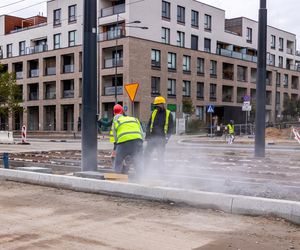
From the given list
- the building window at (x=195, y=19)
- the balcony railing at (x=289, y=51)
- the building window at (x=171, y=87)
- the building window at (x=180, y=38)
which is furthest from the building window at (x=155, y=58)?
the balcony railing at (x=289, y=51)

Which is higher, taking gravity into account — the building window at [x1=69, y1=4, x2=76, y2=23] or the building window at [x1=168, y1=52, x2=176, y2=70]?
the building window at [x1=69, y1=4, x2=76, y2=23]

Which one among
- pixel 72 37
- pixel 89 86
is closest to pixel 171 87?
pixel 72 37

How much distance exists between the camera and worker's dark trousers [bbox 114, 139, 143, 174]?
888 centimetres

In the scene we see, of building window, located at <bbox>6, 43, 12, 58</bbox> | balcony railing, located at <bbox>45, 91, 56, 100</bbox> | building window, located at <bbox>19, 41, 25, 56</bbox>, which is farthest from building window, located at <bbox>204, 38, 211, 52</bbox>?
building window, located at <bbox>6, 43, 12, 58</bbox>

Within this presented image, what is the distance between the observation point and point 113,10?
50.6 metres

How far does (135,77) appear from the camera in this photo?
48.6m

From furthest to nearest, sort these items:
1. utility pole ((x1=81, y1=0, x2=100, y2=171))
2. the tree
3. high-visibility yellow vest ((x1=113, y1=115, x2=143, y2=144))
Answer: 1. the tree
2. utility pole ((x1=81, y1=0, x2=100, y2=171))
3. high-visibility yellow vest ((x1=113, y1=115, x2=143, y2=144))

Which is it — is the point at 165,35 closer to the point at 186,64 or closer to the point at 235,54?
the point at 186,64

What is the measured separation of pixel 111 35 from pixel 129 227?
151ft

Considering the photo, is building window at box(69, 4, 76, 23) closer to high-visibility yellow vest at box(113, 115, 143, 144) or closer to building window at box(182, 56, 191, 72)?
building window at box(182, 56, 191, 72)

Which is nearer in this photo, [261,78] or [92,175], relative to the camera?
[92,175]

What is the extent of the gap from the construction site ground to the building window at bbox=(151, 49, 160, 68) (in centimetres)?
4381

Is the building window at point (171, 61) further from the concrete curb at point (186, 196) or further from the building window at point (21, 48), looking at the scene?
the concrete curb at point (186, 196)

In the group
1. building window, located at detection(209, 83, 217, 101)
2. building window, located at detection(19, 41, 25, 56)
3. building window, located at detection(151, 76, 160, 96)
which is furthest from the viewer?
building window, located at detection(19, 41, 25, 56)
